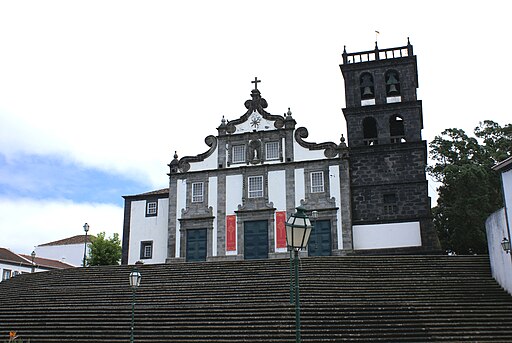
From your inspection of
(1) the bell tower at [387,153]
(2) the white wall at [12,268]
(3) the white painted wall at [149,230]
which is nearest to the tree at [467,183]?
(1) the bell tower at [387,153]

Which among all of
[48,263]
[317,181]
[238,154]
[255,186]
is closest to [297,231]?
[317,181]

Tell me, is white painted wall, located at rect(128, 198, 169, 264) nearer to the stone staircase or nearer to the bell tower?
the stone staircase

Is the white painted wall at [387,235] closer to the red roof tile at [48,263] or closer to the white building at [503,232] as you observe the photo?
the white building at [503,232]

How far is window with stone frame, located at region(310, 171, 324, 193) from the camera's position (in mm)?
28500

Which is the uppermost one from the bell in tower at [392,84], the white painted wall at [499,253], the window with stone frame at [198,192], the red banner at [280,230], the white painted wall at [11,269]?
the bell in tower at [392,84]

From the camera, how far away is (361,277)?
20.6 meters

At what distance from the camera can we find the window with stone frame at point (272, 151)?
29.7 meters

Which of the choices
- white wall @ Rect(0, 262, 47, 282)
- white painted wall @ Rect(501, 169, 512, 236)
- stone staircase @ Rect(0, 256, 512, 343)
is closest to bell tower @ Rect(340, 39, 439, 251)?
stone staircase @ Rect(0, 256, 512, 343)

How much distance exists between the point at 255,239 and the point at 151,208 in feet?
20.7

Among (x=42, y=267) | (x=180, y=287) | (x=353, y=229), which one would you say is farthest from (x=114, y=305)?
(x=42, y=267)

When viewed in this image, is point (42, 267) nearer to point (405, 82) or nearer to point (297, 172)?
point (297, 172)

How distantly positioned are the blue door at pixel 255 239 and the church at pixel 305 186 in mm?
49

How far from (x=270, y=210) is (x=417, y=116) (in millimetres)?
8608

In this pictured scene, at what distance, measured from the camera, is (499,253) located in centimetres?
1930
